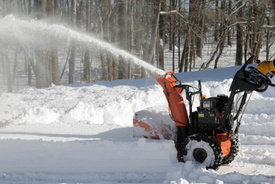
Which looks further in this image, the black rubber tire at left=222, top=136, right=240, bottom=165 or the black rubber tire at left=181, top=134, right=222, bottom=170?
the black rubber tire at left=222, top=136, right=240, bottom=165

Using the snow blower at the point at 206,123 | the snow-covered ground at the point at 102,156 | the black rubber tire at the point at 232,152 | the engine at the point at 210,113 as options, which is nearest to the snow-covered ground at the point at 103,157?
the snow-covered ground at the point at 102,156

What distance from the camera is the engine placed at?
437 centimetres

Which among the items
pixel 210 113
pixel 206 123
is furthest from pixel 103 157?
pixel 210 113

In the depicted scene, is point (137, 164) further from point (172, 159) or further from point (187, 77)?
point (187, 77)

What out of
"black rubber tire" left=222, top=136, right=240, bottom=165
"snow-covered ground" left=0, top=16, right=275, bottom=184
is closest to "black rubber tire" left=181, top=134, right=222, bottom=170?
"snow-covered ground" left=0, top=16, right=275, bottom=184

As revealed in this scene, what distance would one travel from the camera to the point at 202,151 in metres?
4.32

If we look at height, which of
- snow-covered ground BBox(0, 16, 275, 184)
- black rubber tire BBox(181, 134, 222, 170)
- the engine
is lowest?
snow-covered ground BBox(0, 16, 275, 184)

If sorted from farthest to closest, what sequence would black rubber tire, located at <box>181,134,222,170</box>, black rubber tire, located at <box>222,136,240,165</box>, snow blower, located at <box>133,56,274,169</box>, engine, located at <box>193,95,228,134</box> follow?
1. black rubber tire, located at <box>222,136,240,165</box>
2. engine, located at <box>193,95,228,134</box>
3. black rubber tire, located at <box>181,134,222,170</box>
4. snow blower, located at <box>133,56,274,169</box>

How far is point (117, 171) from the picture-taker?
450cm

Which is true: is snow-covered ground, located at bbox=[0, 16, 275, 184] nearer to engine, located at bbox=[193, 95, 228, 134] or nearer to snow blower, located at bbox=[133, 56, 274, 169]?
snow blower, located at bbox=[133, 56, 274, 169]

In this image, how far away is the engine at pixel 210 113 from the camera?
14.3ft

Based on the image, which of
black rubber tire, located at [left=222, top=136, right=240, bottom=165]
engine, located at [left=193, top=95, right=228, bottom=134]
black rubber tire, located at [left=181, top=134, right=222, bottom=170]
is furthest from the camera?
black rubber tire, located at [left=222, top=136, right=240, bottom=165]

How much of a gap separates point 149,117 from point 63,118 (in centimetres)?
366

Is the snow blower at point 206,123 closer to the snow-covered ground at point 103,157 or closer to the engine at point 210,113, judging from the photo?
the engine at point 210,113
